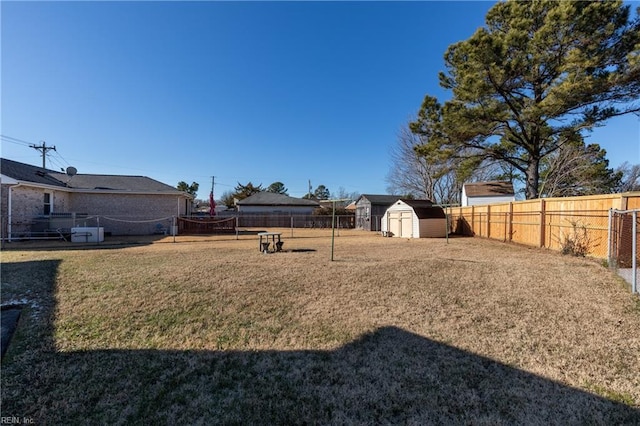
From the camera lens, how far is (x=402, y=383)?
2855mm

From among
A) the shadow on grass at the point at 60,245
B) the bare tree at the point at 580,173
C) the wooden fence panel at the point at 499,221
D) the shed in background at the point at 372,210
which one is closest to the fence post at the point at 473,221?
the wooden fence panel at the point at 499,221

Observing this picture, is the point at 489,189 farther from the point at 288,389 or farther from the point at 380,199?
the point at 288,389

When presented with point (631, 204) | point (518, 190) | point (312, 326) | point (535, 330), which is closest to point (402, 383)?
point (312, 326)

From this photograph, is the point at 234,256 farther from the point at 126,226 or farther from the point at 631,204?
the point at 126,226

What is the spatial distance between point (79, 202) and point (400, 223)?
64.5 ft

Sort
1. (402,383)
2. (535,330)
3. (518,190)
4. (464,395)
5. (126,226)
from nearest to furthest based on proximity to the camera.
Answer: (464,395) → (402,383) → (535,330) → (126,226) → (518,190)

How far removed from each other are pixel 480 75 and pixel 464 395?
1494 cm

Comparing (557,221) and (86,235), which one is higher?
(557,221)

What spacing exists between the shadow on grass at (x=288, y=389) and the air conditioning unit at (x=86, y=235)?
38.2ft

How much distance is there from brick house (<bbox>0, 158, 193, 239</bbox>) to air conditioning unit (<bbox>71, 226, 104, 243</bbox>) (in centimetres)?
57

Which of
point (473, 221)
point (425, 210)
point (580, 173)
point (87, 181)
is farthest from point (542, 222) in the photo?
point (87, 181)

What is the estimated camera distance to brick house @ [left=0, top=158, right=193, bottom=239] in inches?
517

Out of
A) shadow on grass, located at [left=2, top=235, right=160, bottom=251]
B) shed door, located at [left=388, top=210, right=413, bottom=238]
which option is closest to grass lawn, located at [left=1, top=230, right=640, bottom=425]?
shadow on grass, located at [left=2, top=235, right=160, bottom=251]

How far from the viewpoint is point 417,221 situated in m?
17.9
